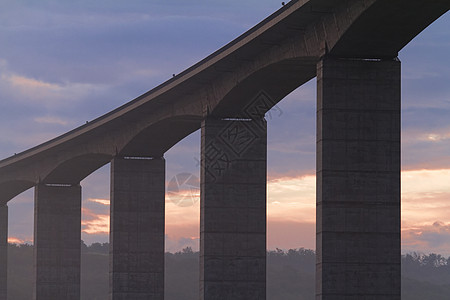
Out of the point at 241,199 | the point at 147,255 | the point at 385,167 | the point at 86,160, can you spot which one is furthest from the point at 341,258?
the point at 86,160

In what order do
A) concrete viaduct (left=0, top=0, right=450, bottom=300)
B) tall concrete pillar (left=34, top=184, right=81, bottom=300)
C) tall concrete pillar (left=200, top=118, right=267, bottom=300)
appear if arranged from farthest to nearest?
tall concrete pillar (left=34, top=184, right=81, bottom=300)
tall concrete pillar (left=200, top=118, right=267, bottom=300)
concrete viaduct (left=0, top=0, right=450, bottom=300)

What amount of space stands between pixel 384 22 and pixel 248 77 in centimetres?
1297

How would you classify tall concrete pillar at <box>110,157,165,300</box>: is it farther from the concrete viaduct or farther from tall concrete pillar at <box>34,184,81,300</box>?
tall concrete pillar at <box>34,184,81,300</box>

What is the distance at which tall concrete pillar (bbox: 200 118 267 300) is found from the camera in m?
56.4

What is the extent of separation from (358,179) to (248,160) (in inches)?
636

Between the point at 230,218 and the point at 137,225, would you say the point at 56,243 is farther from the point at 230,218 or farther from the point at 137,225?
the point at 230,218

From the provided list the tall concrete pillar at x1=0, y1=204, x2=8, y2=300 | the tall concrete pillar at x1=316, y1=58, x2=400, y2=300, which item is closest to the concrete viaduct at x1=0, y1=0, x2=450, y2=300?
the tall concrete pillar at x1=316, y1=58, x2=400, y2=300

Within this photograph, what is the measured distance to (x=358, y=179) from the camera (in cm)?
4172

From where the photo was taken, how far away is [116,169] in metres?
71.2

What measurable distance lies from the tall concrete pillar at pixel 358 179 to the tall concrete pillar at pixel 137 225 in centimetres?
3059

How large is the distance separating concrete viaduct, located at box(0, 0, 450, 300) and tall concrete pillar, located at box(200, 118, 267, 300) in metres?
0.06

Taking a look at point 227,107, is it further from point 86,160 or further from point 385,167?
point 86,160

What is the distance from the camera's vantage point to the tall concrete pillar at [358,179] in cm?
4128

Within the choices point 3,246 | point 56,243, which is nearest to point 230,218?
point 56,243
